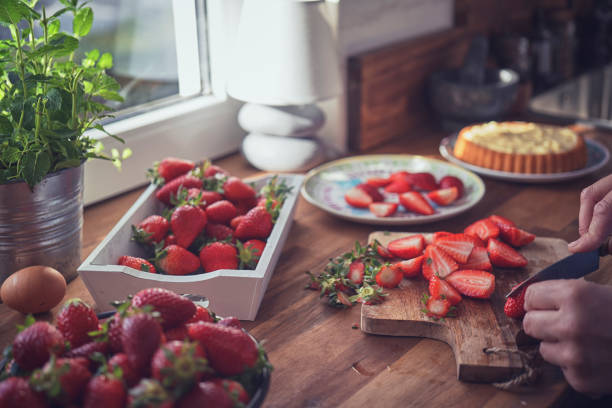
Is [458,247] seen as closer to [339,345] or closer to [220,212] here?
[339,345]

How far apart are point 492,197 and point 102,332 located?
3.19 feet

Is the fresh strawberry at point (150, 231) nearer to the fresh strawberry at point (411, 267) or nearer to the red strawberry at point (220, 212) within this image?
the red strawberry at point (220, 212)

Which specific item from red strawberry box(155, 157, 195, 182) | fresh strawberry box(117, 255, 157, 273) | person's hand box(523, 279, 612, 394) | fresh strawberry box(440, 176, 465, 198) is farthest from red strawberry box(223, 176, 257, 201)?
person's hand box(523, 279, 612, 394)

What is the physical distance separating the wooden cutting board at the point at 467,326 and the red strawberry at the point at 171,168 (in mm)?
464

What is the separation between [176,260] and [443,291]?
1.31ft

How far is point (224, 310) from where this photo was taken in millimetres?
948

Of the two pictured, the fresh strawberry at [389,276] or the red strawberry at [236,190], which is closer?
the fresh strawberry at [389,276]

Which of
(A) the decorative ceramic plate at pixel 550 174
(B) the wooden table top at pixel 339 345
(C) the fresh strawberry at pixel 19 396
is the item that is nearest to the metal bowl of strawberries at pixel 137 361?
(C) the fresh strawberry at pixel 19 396

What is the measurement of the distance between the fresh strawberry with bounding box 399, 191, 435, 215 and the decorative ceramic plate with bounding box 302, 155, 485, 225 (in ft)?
0.04

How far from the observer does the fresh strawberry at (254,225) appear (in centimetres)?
106

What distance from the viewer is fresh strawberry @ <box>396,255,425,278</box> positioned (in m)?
1.02

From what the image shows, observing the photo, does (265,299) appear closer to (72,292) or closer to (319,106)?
(72,292)

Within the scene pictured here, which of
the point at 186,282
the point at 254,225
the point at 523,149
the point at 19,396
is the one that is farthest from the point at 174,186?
the point at 523,149

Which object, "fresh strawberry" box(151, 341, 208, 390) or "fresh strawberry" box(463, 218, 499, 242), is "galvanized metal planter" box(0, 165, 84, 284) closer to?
"fresh strawberry" box(151, 341, 208, 390)
